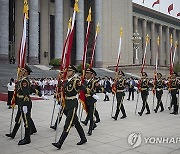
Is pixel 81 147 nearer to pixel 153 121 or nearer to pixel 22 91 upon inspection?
pixel 22 91

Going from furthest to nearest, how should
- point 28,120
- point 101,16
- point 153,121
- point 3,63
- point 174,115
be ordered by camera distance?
point 101,16 < point 3,63 < point 174,115 < point 153,121 < point 28,120

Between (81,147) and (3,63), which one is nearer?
(81,147)

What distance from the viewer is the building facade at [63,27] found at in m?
30.7

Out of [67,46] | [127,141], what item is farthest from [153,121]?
[67,46]

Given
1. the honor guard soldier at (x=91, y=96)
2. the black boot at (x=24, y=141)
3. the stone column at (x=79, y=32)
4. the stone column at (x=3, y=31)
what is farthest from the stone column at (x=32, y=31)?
the black boot at (x=24, y=141)

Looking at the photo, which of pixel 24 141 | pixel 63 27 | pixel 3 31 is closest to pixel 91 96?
pixel 24 141

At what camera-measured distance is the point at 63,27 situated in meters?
39.7

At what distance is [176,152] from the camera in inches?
215

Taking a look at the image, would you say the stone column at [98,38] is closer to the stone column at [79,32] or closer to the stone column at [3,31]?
the stone column at [79,32]

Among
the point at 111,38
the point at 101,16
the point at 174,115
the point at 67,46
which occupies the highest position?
the point at 101,16

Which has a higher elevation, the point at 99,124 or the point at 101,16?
the point at 101,16

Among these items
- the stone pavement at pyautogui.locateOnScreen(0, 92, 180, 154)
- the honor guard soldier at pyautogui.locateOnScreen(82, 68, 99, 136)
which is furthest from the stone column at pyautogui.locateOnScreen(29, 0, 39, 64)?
the honor guard soldier at pyautogui.locateOnScreen(82, 68, 99, 136)

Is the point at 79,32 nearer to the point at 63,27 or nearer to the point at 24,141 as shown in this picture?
the point at 63,27

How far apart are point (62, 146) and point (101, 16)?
3479cm
